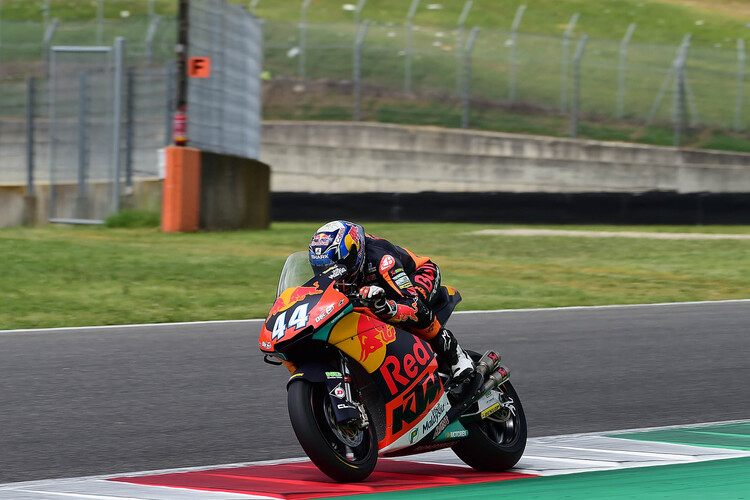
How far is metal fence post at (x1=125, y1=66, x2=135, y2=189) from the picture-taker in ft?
75.5

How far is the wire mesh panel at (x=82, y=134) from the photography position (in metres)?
23.3

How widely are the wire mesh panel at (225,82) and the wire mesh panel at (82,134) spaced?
185cm

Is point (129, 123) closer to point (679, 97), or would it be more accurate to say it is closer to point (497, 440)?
point (679, 97)

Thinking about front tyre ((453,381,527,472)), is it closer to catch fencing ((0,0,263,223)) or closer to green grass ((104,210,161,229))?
catch fencing ((0,0,263,223))

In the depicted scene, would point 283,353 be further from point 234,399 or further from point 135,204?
point 135,204

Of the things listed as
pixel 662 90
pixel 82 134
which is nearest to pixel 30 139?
pixel 82 134

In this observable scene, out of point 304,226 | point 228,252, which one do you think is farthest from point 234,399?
point 304,226

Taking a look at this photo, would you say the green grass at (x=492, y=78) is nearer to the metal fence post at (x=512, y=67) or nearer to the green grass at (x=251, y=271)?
the metal fence post at (x=512, y=67)

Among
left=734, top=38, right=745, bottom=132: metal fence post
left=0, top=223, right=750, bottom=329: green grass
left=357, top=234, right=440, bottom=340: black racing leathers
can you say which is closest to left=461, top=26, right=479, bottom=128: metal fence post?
left=734, top=38, right=745, bottom=132: metal fence post

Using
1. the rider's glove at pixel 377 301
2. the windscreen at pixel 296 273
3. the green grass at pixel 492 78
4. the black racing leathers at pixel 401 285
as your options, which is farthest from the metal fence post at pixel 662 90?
the rider's glove at pixel 377 301

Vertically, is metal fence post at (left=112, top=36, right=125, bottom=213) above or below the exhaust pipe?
above

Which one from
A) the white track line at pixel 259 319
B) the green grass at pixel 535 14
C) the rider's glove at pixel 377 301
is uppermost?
the green grass at pixel 535 14

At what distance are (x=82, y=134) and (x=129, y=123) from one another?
1.08 meters

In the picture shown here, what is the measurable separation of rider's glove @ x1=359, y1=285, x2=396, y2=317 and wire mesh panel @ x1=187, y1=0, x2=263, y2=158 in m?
17.5
